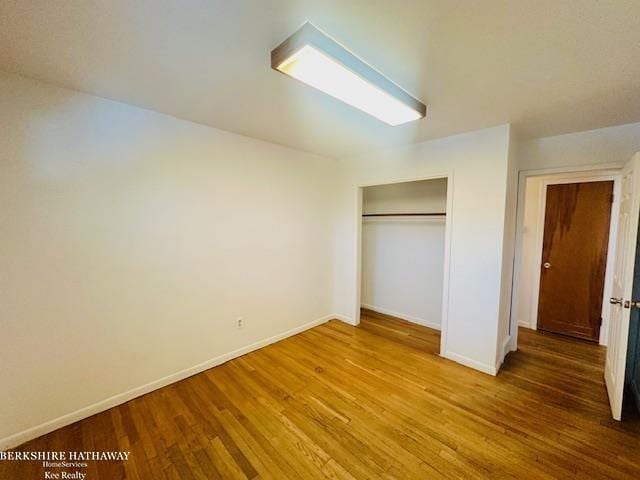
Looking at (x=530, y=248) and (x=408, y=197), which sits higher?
(x=408, y=197)

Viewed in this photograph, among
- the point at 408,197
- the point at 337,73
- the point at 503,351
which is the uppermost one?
the point at 337,73

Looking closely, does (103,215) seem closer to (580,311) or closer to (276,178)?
(276,178)

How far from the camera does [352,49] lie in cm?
140

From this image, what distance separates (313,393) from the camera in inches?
88.5

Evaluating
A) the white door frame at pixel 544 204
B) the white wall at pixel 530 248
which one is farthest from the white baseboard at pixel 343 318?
the white wall at pixel 530 248

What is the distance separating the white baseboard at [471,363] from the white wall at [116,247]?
2.12 m

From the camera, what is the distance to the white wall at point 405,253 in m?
3.62

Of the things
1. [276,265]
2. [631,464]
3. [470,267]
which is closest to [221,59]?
[276,265]

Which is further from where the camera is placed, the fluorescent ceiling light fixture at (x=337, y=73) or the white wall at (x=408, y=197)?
the white wall at (x=408, y=197)

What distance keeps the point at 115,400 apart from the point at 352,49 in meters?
3.11

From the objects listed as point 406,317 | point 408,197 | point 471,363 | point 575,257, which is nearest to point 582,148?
point 575,257

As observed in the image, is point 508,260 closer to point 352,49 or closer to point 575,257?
point 575,257

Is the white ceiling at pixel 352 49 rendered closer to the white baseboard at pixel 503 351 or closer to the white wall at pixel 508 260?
the white wall at pixel 508 260

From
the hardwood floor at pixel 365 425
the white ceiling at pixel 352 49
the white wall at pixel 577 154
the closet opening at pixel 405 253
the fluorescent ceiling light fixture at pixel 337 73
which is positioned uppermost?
the white ceiling at pixel 352 49
